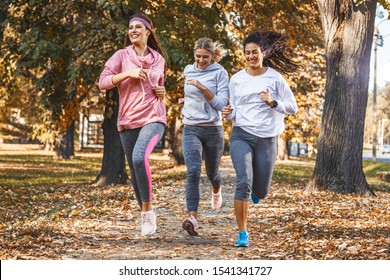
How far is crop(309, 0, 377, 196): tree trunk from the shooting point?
14477 millimetres

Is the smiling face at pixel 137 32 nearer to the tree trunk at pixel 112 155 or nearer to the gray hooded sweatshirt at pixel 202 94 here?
the gray hooded sweatshirt at pixel 202 94

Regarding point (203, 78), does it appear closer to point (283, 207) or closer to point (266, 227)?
point (266, 227)

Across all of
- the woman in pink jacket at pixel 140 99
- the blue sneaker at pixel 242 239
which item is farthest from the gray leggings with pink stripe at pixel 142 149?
the blue sneaker at pixel 242 239

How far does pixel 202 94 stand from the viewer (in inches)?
311

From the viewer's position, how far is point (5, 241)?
318 inches

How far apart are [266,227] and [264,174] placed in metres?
2.22

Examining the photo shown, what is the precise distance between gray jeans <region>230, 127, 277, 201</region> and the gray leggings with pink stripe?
77 cm

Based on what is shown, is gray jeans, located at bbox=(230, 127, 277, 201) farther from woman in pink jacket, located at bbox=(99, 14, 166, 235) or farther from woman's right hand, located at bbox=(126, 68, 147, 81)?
woman's right hand, located at bbox=(126, 68, 147, 81)

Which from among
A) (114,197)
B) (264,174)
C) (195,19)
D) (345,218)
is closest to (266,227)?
(345,218)

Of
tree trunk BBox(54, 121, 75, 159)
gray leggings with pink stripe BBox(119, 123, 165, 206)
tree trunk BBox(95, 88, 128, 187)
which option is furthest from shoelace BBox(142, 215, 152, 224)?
tree trunk BBox(54, 121, 75, 159)

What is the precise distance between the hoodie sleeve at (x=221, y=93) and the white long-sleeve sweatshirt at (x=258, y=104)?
0.28 m

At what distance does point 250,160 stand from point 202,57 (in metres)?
1.30

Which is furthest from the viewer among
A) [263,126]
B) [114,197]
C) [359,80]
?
[359,80]

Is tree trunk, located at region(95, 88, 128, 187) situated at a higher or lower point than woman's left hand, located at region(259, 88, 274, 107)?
lower
